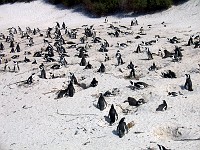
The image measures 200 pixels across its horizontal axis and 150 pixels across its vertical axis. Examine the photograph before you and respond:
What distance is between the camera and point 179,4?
120 feet

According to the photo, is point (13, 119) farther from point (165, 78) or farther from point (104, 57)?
point (104, 57)

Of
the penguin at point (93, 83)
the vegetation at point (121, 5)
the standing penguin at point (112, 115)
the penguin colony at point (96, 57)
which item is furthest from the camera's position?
the vegetation at point (121, 5)

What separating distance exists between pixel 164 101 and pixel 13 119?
592 centimetres

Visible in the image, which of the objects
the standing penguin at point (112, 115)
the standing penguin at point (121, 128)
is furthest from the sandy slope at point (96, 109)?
the standing penguin at point (112, 115)

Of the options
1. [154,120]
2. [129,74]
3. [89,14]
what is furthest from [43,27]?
[154,120]

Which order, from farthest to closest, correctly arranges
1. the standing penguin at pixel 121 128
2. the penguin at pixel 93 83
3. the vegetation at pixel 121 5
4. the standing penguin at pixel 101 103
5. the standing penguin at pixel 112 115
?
the vegetation at pixel 121 5, the penguin at pixel 93 83, the standing penguin at pixel 101 103, the standing penguin at pixel 112 115, the standing penguin at pixel 121 128

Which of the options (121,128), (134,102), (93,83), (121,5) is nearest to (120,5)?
(121,5)

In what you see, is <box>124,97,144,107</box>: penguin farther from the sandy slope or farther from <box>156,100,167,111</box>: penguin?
<box>156,100,167,111</box>: penguin

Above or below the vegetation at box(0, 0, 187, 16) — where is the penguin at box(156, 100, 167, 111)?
below

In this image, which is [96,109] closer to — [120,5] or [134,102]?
[134,102]

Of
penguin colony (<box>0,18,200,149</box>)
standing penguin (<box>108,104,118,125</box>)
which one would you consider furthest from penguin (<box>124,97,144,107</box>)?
standing penguin (<box>108,104,118,125</box>)

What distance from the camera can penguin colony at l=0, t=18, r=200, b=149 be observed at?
18.1 metres

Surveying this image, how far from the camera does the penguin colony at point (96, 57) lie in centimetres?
1806

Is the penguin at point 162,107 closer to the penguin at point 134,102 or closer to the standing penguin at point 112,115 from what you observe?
the penguin at point 134,102
